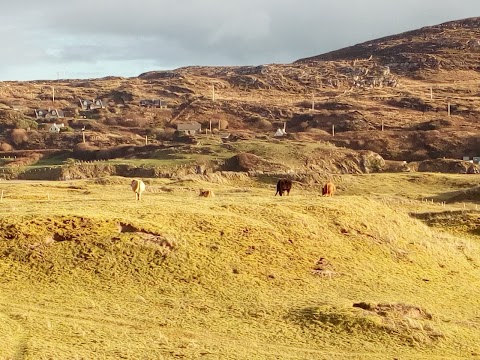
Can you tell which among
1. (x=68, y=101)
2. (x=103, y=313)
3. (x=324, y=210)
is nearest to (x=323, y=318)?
(x=103, y=313)

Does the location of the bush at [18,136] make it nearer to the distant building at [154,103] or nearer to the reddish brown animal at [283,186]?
the distant building at [154,103]

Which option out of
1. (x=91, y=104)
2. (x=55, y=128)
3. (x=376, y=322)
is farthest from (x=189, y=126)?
(x=376, y=322)

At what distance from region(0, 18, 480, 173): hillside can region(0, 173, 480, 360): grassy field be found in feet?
253

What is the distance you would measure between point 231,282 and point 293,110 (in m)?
126

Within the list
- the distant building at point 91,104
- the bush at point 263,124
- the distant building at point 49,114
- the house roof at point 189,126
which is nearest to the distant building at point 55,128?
the distant building at point 49,114

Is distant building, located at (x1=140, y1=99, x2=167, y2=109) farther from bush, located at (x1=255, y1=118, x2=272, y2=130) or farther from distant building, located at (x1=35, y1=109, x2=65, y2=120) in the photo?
bush, located at (x1=255, y1=118, x2=272, y2=130)

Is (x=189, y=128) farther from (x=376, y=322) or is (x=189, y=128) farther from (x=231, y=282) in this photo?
(x=376, y=322)

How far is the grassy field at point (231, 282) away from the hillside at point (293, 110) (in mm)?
77131

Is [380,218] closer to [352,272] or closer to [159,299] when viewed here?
[352,272]

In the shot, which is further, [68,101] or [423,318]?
[68,101]

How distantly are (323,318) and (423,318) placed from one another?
380 centimetres

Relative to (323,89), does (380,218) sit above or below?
below

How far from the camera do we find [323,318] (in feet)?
78.7

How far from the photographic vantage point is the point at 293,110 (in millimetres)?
151375
